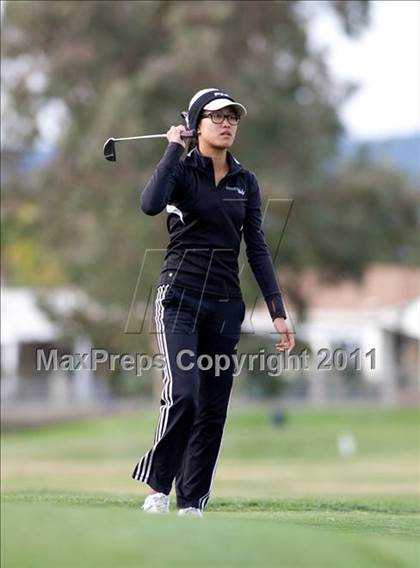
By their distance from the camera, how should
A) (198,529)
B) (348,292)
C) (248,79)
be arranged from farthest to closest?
(348,292)
(248,79)
(198,529)

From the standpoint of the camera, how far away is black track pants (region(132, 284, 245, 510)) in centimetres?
859

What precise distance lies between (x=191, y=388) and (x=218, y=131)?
162 centimetres

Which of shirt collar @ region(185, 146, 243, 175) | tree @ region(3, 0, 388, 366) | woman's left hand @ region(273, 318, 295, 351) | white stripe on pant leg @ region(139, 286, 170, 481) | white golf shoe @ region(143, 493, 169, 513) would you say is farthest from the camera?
tree @ region(3, 0, 388, 366)

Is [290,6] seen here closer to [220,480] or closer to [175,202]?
[220,480]

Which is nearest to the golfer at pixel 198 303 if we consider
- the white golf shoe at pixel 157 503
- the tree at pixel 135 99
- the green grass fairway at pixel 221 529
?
the white golf shoe at pixel 157 503

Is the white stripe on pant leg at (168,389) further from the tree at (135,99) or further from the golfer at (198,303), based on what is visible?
the tree at (135,99)

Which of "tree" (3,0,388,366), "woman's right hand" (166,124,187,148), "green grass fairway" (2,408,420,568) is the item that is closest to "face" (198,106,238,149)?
"woman's right hand" (166,124,187,148)

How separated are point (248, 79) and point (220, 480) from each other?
1909 cm

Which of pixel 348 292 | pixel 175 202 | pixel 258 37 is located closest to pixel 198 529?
pixel 175 202

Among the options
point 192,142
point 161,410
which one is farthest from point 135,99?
point 161,410

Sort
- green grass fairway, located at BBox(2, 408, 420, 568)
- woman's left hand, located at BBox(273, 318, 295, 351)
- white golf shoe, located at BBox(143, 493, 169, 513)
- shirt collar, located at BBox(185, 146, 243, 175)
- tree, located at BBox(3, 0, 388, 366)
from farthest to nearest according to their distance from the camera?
tree, located at BBox(3, 0, 388, 366)
woman's left hand, located at BBox(273, 318, 295, 351)
shirt collar, located at BBox(185, 146, 243, 175)
white golf shoe, located at BBox(143, 493, 169, 513)
green grass fairway, located at BBox(2, 408, 420, 568)

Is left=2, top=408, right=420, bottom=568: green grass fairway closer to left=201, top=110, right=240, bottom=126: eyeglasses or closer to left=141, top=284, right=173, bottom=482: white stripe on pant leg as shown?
left=141, top=284, right=173, bottom=482: white stripe on pant leg

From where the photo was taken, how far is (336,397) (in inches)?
2463

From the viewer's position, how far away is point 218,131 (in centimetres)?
879
